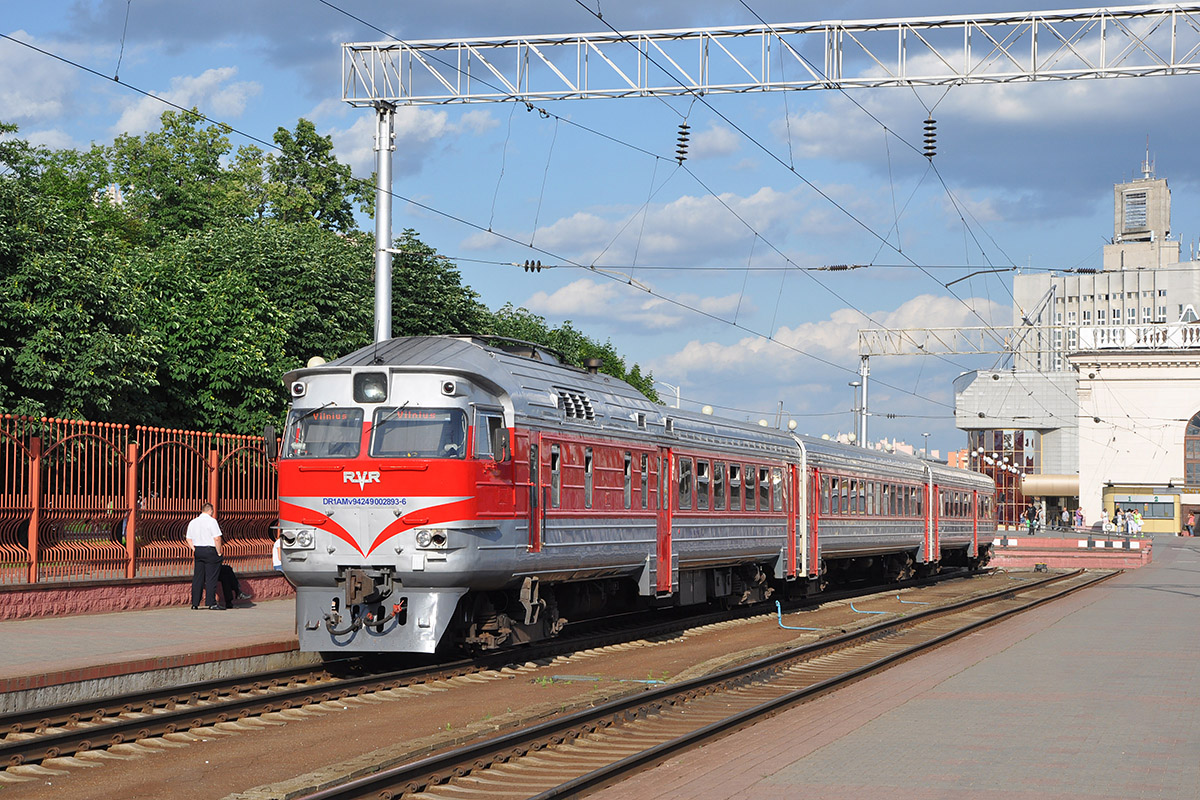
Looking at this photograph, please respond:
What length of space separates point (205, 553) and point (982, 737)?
504 inches

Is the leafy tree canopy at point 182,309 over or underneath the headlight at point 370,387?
over

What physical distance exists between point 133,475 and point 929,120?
52.2 feet

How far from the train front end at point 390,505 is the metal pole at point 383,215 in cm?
504

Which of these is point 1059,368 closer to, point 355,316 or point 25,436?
point 355,316

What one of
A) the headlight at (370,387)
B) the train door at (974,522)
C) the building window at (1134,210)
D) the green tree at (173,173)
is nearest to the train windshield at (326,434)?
the headlight at (370,387)

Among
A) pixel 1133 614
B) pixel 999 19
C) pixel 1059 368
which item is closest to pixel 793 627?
pixel 1133 614

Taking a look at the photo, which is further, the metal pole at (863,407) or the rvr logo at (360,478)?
the metal pole at (863,407)

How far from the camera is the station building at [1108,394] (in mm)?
93250

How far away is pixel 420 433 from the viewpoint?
1500cm

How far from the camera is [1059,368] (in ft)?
414

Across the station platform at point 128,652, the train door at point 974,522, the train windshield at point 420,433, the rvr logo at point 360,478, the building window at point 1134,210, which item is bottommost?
the station platform at point 128,652

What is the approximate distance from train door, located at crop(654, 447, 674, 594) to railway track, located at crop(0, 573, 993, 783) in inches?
142

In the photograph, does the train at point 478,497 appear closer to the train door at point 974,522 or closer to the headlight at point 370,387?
the headlight at point 370,387

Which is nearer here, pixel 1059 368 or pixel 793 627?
pixel 793 627
